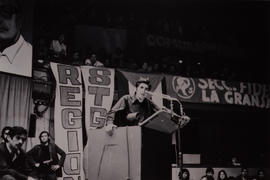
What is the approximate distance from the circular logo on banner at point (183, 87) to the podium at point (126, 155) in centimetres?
83

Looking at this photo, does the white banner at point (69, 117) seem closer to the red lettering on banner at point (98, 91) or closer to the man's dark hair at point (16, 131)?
the red lettering on banner at point (98, 91)

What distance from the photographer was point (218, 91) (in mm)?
6398

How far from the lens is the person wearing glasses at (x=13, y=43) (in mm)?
5141

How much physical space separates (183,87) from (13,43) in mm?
2404

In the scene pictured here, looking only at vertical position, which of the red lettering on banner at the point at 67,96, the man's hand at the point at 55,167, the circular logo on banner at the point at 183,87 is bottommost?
the man's hand at the point at 55,167

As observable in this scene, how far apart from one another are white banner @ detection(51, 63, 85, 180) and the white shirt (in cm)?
33

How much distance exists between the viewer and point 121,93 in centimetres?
580

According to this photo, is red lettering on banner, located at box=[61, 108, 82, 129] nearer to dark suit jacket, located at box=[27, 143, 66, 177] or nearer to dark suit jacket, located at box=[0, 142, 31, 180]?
dark suit jacket, located at box=[27, 143, 66, 177]

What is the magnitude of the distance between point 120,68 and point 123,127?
0.87m

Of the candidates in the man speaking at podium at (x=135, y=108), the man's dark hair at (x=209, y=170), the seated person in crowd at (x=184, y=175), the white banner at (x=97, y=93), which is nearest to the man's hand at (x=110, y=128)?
the man speaking at podium at (x=135, y=108)

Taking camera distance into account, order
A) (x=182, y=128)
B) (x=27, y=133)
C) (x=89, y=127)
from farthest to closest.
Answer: (x=182, y=128) → (x=89, y=127) → (x=27, y=133)

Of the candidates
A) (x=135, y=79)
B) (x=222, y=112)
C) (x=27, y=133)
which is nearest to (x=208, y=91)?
(x=222, y=112)

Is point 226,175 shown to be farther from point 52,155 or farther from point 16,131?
point 16,131

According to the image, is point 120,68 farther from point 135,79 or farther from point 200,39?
point 200,39
